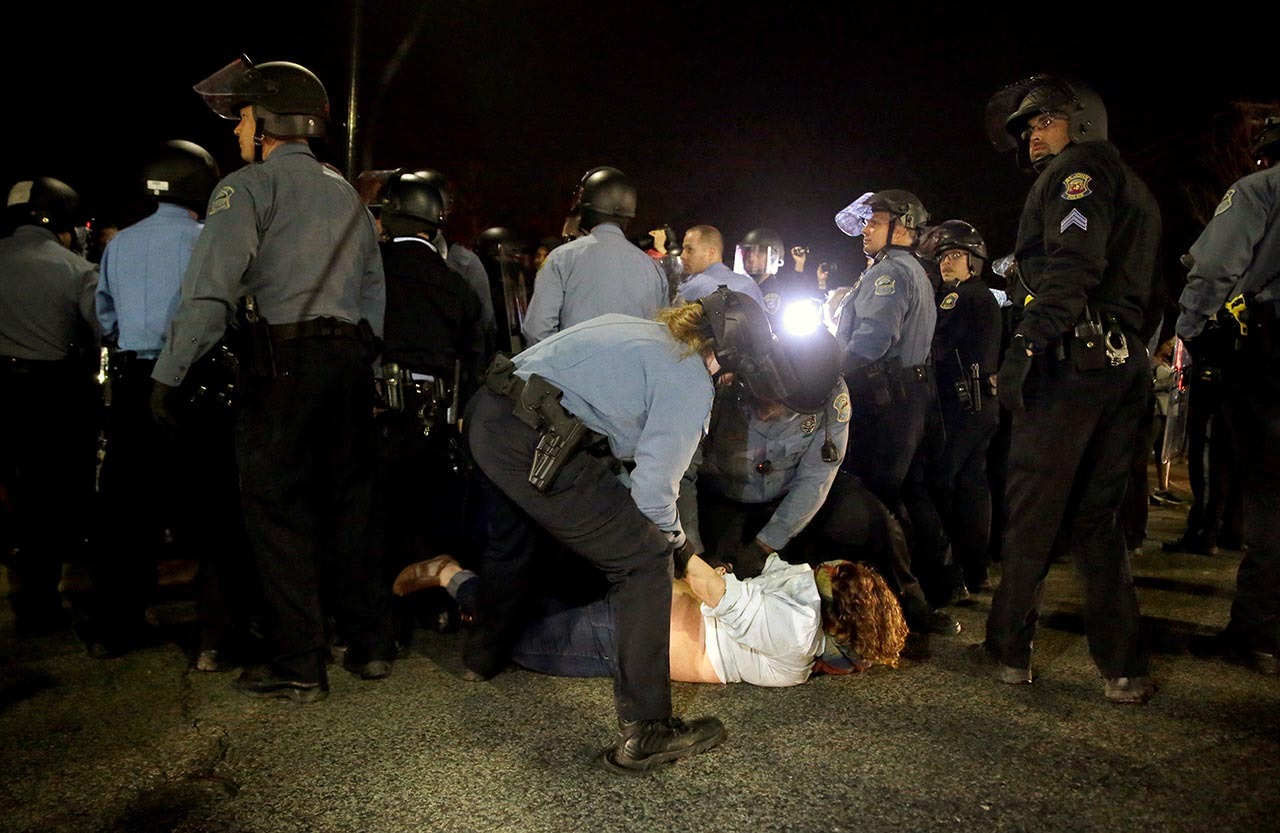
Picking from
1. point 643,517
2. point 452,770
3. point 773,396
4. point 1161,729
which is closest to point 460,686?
point 452,770

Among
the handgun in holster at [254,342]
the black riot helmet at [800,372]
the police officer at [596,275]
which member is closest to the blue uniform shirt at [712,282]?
the police officer at [596,275]

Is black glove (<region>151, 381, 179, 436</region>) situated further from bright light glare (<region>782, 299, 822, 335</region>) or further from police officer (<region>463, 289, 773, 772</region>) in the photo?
bright light glare (<region>782, 299, 822, 335</region>)

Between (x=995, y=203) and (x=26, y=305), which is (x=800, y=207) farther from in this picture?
(x=26, y=305)

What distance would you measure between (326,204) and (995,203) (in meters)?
21.6

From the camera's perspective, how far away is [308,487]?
11.2 feet

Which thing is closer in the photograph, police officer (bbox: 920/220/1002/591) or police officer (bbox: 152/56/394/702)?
police officer (bbox: 152/56/394/702)

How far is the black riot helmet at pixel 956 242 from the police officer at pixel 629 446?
11.0 feet

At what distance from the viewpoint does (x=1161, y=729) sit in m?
3.05

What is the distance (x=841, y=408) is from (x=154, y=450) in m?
2.93

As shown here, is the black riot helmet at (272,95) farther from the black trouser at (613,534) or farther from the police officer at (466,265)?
the black trouser at (613,534)

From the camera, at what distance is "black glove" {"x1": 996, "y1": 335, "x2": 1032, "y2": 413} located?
3.32m

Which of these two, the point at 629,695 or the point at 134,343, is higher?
the point at 134,343

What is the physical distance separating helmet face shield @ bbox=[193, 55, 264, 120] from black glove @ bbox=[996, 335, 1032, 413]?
297cm

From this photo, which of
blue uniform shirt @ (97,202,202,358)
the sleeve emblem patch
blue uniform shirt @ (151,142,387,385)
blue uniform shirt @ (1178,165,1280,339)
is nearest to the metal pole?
blue uniform shirt @ (97,202,202,358)
